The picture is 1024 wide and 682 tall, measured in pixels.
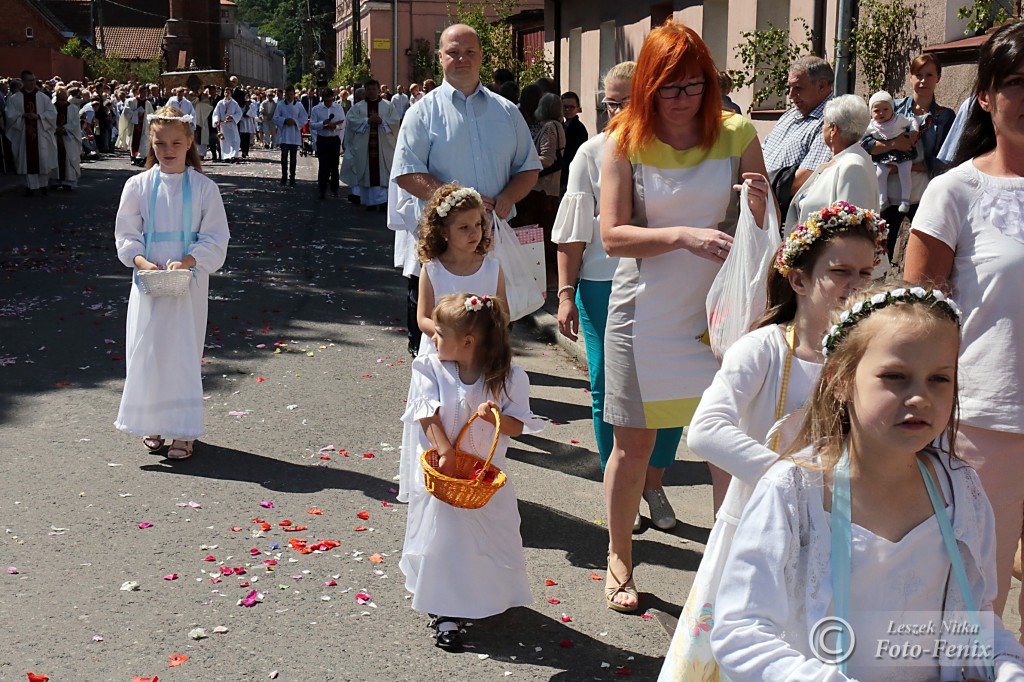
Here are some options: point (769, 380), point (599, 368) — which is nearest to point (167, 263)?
point (599, 368)

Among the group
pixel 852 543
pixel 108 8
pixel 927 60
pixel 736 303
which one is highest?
pixel 108 8

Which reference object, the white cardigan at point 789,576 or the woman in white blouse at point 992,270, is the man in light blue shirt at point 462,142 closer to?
the woman in white blouse at point 992,270

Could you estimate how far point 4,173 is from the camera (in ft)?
85.5

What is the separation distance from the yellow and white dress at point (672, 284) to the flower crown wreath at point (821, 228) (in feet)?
3.95

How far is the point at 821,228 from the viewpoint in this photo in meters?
3.26

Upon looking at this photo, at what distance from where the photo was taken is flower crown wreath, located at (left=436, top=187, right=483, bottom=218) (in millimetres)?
5281

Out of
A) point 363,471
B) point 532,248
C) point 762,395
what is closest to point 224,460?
point 363,471

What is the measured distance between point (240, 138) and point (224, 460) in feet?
121

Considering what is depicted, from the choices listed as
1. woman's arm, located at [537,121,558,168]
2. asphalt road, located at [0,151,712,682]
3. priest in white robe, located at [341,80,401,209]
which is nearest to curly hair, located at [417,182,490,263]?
asphalt road, located at [0,151,712,682]

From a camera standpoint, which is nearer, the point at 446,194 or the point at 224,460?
the point at 446,194

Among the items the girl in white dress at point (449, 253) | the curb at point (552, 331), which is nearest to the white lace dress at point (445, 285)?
the girl in white dress at point (449, 253)

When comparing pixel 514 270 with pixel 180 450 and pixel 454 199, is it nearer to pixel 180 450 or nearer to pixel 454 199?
pixel 454 199

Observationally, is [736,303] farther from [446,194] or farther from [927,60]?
[927,60]

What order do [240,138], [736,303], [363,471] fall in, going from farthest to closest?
[240,138] → [363,471] → [736,303]
